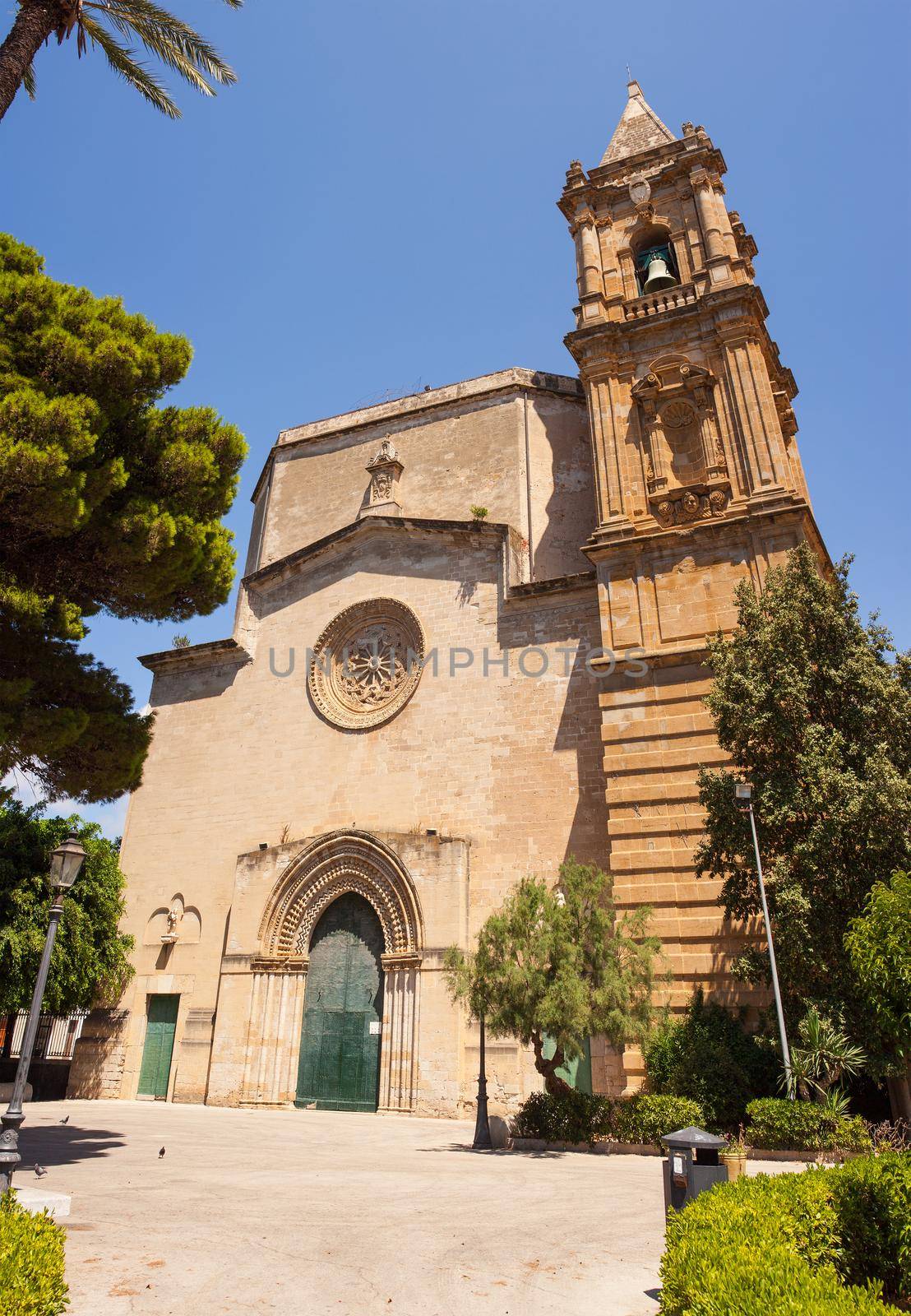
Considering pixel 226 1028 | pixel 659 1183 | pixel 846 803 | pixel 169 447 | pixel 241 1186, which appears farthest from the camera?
pixel 226 1028

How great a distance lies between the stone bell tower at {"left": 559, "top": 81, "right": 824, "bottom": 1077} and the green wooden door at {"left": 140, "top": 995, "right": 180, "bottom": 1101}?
448 inches

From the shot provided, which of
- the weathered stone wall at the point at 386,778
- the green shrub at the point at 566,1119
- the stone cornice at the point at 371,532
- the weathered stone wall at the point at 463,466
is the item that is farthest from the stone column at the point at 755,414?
the green shrub at the point at 566,1119

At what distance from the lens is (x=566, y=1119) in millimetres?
Answer: 12883

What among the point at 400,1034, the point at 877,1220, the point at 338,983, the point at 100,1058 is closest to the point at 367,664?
the point at 338,983

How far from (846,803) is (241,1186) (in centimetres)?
893

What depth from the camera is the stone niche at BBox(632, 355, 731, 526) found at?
17.2 m

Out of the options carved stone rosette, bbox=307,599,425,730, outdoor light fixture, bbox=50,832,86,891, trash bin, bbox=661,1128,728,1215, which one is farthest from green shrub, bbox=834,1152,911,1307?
carved stone rosette, bbox=307,599,425,730

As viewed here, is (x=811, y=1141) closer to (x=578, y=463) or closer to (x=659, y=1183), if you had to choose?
(x=659, y=1183)

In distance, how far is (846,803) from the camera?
473 inches

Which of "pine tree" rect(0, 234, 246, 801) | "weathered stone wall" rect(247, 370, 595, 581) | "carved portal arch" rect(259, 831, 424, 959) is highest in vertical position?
"weathered stone wall" rect(247, 370, 595, 581)

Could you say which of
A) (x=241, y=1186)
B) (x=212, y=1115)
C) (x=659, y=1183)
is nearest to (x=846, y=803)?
(x=659, y=1183)

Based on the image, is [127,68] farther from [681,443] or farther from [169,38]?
[681,443]

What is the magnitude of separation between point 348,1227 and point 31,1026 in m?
3.64

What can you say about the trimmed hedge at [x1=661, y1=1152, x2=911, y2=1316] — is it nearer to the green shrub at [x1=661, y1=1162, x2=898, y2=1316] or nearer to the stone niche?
the green shrub at [x1=661, y1=1162, x2=898, y2=1316]
